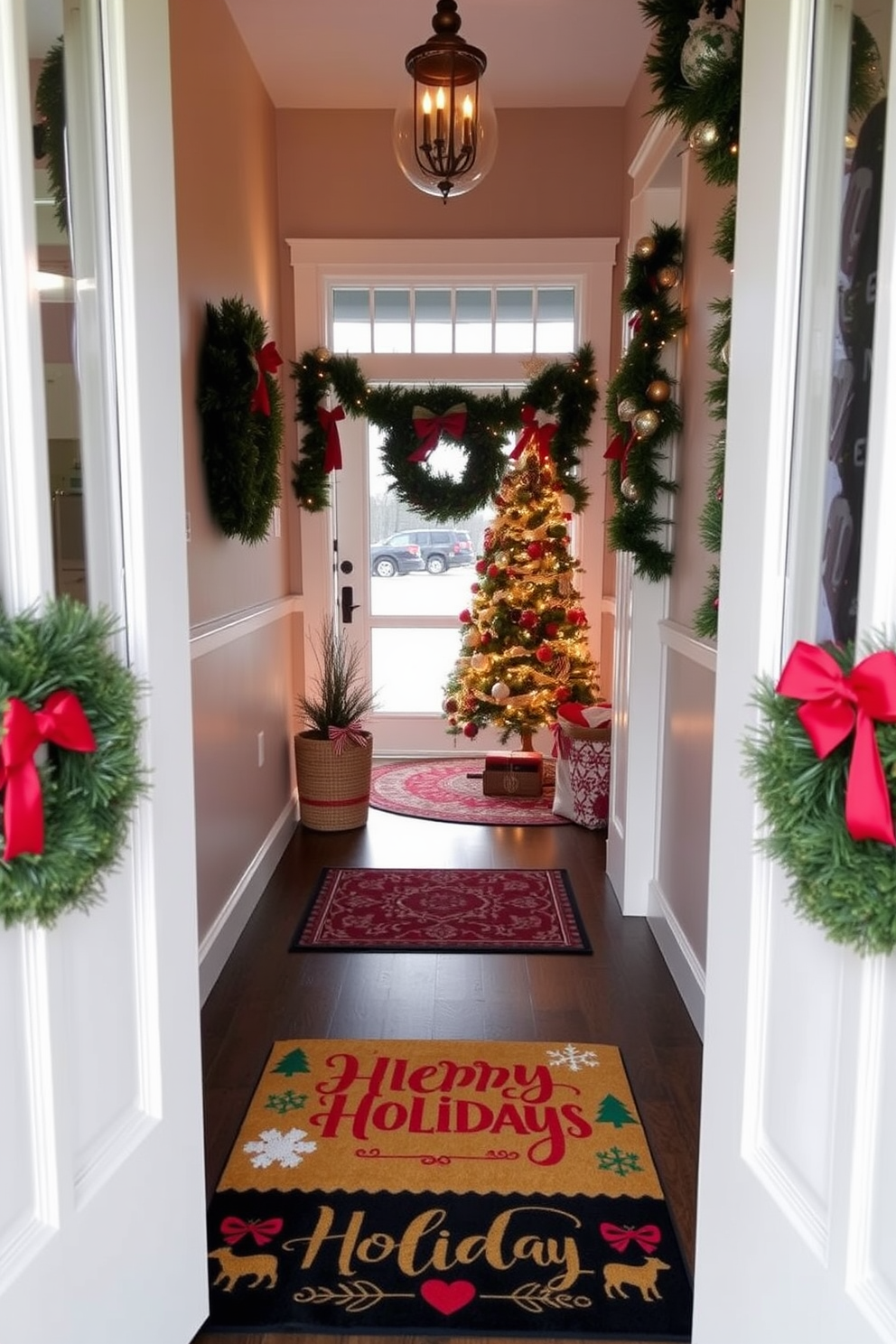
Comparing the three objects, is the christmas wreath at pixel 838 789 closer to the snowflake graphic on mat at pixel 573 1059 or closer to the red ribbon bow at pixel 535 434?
the snowflake graphic on mat at pixel 573 1059

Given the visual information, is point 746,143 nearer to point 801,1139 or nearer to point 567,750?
point 801,1139

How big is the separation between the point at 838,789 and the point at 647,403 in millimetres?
2446

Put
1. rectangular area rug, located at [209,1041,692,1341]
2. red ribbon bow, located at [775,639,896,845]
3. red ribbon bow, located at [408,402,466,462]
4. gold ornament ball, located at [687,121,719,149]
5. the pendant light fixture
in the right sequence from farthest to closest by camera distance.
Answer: red ribbon bow, located at [408,402,466,462], the pendant light fixture, gold ornament ball, located at [687,121,719,149], rectangular area rug, located at [209,1041,692,1341], red ribbon bow, located at [775,639,896,845]

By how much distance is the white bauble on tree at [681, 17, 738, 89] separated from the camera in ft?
6.38

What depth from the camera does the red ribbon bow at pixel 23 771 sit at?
104cm

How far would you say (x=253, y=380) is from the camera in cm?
344

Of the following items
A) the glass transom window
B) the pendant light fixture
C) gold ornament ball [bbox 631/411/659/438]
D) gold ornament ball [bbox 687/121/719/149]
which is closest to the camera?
gold ornament ball [bbox 687/121/719/149]

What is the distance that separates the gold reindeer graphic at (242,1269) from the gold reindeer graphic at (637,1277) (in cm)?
60

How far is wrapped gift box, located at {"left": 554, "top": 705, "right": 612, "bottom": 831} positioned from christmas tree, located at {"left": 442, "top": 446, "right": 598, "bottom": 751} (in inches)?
17.0

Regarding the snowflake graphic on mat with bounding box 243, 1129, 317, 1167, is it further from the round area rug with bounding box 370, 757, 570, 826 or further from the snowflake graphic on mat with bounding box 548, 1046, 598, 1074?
the round area rug with bounding box 370, 757, 570, 826

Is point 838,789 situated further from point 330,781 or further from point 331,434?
point 331,434

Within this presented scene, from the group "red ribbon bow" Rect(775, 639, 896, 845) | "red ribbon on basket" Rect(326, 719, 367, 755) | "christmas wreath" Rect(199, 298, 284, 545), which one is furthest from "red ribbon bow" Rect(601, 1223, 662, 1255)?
"red ribbon on basket" Rect(326, 719, 367, 755)

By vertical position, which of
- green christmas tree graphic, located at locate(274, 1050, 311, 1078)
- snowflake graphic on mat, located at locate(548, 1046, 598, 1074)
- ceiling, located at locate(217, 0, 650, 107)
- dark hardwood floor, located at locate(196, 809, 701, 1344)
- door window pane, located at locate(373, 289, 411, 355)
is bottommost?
dark hardwood floor, located at locate(196, 809, 701, 1344)

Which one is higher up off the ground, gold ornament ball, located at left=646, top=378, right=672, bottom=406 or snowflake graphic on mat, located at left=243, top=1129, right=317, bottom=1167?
gold ornament ball, located at left=646, top=378, right=672, bottom=406
